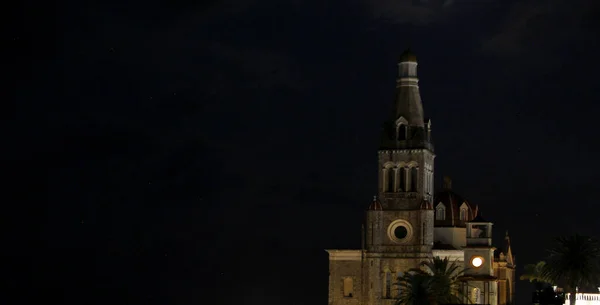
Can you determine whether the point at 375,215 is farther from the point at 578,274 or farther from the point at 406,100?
the point at 578,274

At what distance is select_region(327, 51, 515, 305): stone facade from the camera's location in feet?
474

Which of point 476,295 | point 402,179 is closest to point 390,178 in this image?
point 402,179

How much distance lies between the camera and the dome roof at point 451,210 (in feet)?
492

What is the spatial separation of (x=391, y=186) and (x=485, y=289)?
46.8 ft

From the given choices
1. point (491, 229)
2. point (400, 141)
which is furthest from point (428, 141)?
point (491, 229)

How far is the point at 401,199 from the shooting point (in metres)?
146

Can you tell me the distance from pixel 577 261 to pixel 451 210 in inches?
997

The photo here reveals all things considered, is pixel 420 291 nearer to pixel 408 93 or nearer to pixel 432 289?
pixel 432 289

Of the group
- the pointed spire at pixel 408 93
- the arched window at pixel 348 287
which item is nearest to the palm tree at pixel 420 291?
the arched window at pixel 348 287

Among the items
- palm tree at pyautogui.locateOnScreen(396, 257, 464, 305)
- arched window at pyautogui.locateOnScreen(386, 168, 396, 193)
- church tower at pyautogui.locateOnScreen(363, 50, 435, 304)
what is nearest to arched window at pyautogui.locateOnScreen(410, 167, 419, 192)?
church tower at pyautogui.locateOnScreen(363, 50, 435, 304)

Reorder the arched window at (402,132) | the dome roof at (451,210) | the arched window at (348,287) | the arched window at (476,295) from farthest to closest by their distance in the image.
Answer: the dome roof at (451,210), the arched window at (348,287), the arched window at (402,132), the arched window at (476,295)

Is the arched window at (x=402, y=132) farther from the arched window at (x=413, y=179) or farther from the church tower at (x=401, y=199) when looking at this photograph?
the arched window at (x=413, y=179)

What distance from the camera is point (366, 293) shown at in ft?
477

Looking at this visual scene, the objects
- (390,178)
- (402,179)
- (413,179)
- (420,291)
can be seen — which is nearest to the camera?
(420,291)
